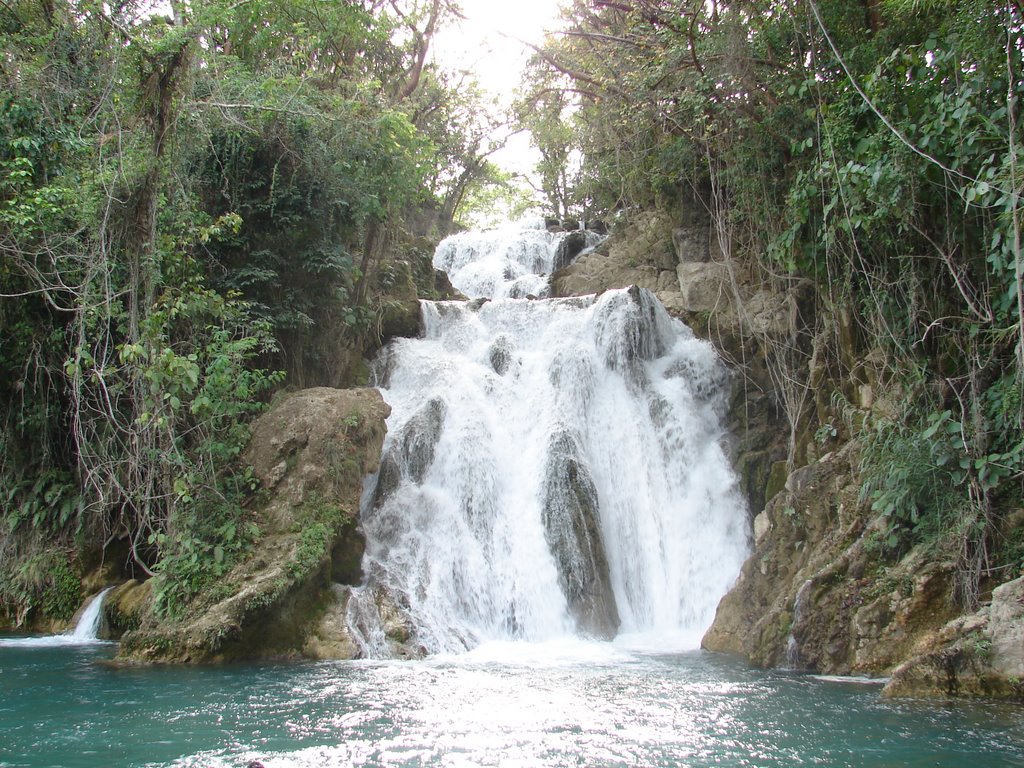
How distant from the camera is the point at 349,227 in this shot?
12.8 meters

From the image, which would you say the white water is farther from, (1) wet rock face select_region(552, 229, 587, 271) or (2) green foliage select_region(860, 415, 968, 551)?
(1) wet rock face select_region(552, 229, 587, 271)

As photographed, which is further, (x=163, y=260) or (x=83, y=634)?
(x=163, y=260)

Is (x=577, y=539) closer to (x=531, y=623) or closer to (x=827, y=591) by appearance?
(x=531, y=623)

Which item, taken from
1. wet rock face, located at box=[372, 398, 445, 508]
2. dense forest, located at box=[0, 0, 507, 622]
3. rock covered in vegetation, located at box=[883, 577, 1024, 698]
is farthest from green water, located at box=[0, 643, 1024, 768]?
wet rock face, located at box=[372, 398, 445, 508]

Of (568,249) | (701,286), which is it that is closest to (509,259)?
(568,249)

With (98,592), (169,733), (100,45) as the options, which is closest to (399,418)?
(98,592)

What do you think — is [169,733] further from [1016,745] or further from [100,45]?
[100,45]

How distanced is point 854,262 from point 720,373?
4.15m

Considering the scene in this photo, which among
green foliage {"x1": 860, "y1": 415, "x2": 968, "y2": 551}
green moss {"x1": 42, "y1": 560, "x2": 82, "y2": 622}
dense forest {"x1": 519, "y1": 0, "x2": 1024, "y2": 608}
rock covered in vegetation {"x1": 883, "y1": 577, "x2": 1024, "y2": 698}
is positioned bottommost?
green moss {"x1": 42, "y1": 560, "x2": 82, "y2": 622}

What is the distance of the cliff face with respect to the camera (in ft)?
19.2

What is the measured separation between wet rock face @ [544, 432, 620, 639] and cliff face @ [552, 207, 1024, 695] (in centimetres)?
156

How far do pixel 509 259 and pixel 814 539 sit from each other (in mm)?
13135

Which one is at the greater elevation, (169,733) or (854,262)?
(854,262)

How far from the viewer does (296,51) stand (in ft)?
47.4
